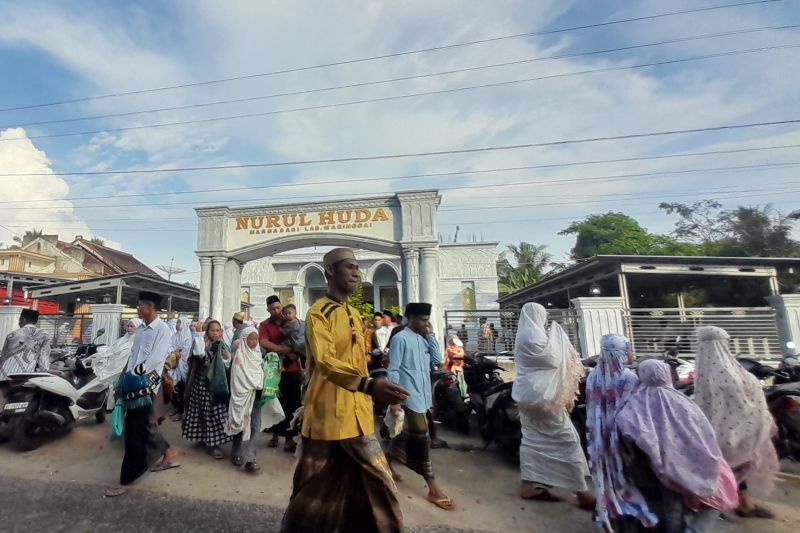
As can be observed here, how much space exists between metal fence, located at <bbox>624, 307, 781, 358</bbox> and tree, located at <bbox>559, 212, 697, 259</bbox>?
16.7 metres

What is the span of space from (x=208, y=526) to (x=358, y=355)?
2.02m

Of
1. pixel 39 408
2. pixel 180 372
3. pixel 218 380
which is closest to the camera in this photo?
pixel 218 380

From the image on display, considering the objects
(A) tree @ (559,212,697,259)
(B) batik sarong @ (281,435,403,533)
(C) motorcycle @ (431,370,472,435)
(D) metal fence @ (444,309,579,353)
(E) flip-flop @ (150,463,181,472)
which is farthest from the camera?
(A) tree @ (559,212,697,259)

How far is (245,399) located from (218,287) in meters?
9.47

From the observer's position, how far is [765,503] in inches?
137

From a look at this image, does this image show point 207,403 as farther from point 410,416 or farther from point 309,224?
point 309,224

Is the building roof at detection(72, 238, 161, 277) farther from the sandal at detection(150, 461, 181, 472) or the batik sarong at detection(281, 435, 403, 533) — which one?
the batik sarong at detection(281, 435, 403, 533)

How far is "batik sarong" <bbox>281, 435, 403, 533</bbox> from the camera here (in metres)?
2.05

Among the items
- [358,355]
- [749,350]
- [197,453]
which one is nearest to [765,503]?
[358,355]

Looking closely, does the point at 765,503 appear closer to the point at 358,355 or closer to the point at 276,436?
the point at 358,355

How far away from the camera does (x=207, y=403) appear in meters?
4.70

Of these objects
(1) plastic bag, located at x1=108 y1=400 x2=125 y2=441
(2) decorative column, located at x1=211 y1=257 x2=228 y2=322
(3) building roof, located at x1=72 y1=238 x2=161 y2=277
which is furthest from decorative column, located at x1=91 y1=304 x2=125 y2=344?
(3) building roof, located at x1=72 y1=238 x2=161 y2=277

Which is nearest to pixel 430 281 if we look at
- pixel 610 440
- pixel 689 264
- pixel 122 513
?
pixel 689 264

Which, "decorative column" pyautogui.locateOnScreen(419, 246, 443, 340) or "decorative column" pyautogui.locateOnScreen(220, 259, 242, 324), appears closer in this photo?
"decorative column" pyautogui.locateOnScreen(419, 246, 443, 340)
